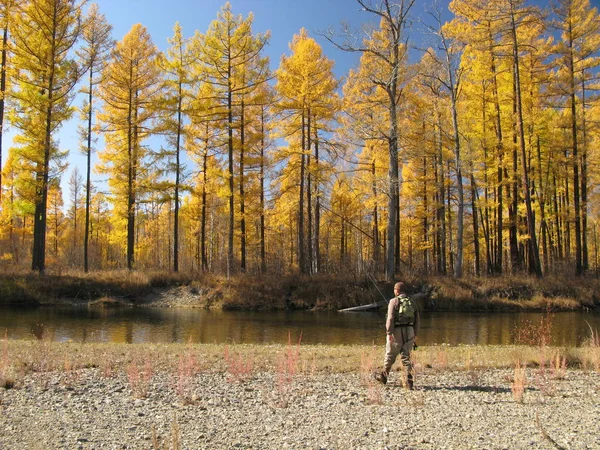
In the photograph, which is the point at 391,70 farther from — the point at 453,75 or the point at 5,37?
the point at 5,37

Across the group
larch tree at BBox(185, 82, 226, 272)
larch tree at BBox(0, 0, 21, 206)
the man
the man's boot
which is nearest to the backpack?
the man

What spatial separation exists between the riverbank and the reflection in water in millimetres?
4045

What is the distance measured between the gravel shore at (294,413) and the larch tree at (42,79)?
1802 centimetres

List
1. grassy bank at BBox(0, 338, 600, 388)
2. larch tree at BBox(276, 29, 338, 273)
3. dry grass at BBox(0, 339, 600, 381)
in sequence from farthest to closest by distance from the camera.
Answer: larch tree at BBox(276, 29, 338, 273) → dry grass at BBox(0, 339, 600, 381) → grassy bank at BBox(0, 338, 600, 388)

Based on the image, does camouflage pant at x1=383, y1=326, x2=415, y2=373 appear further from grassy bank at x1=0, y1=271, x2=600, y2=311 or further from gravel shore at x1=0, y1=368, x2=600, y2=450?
grassy bank at x1=0, y1=271, x2=600, y2=311

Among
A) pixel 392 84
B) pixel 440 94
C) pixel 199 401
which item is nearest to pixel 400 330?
pixel 199 401

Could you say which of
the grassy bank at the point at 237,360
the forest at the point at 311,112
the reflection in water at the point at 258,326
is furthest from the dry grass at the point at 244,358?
the forest at the point at 311,112

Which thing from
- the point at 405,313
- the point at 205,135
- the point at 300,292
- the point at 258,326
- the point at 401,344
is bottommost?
the point at 258,326

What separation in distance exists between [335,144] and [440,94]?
21.3ft

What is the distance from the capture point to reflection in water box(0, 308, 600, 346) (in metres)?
12.9

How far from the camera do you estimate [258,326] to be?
15695 millimetres

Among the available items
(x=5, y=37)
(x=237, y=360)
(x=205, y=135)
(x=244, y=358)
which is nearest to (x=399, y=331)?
(x=237, y=360)

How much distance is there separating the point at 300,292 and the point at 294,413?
16.0 m

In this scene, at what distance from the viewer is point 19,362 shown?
7.41 m
